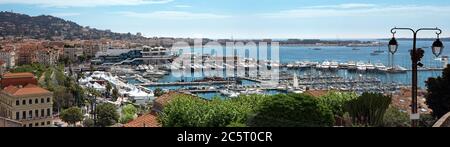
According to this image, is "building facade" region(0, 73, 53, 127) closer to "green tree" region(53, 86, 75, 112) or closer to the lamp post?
"green tree" region(53, 86, 75, 112)

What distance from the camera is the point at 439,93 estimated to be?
6.52 m

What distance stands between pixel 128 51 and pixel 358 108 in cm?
600

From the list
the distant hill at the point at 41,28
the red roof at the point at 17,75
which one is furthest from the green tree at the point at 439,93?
the red roof at the point at 17,75

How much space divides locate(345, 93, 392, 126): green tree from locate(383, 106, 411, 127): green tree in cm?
5

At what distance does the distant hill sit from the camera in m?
4.37

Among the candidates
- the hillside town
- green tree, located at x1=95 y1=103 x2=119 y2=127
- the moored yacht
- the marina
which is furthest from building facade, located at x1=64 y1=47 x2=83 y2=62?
the moored yacht

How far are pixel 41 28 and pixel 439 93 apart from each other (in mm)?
4852

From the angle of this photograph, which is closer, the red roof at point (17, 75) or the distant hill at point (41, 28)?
the red roof at point (17, 75)

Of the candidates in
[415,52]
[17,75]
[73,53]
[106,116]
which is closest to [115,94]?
[106,116]

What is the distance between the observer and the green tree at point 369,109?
4552mm

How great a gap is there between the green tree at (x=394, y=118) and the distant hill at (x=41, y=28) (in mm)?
3198

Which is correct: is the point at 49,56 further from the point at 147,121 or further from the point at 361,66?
the point at 361,66

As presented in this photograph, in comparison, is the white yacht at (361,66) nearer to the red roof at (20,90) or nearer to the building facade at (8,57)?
the building facade at (8,57)
